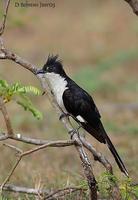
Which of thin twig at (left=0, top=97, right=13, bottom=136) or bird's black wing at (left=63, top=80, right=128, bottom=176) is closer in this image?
thin twig at (left=0, top=97, right=13, bottom=136)

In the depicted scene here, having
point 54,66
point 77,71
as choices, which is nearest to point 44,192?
point 54,66

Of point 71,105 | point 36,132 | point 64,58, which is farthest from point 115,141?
point 64,58

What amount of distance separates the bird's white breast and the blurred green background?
0.82 meters

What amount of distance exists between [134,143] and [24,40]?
31.1 feet

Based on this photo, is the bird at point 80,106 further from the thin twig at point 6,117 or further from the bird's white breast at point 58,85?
the thin twig at point 6,117

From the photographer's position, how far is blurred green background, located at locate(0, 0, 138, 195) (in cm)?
812

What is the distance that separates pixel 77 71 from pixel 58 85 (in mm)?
8568

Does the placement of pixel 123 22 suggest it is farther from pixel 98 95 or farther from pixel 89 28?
pixel 98 95

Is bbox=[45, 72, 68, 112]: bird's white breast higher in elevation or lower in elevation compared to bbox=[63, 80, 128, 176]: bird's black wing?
higher

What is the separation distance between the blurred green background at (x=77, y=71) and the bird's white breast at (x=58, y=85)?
817 mm

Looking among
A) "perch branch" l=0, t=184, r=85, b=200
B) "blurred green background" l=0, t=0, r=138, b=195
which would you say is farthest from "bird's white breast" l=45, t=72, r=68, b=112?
"blurred green background" l=0, t=0, r=138, b=195

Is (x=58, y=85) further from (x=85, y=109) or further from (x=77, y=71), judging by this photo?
(x=77, y=71)

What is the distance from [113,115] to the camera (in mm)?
11305

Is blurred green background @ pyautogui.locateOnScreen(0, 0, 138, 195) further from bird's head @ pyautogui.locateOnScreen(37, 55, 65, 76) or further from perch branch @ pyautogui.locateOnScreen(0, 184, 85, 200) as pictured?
bird's head @ pyautogui.locateOnScreen(37, 55, 65, 76)
